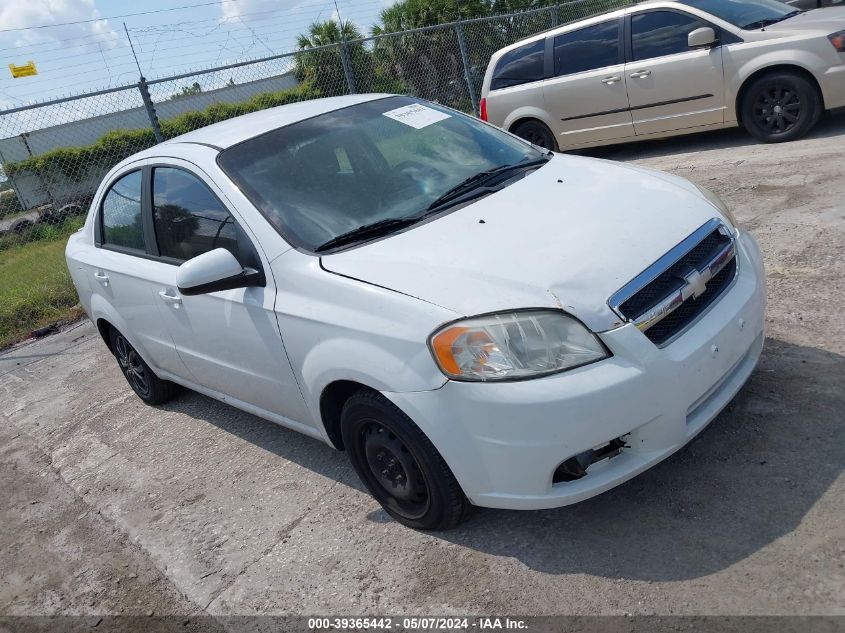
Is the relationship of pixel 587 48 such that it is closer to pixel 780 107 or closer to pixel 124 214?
pixel 780 107

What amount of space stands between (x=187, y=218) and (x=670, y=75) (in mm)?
5970

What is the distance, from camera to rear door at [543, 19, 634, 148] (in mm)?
8625

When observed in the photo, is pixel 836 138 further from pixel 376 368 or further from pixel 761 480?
pixel 376 368

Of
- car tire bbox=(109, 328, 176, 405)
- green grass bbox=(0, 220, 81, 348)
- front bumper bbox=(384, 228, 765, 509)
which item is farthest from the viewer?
green grass bbox=(0, 220, 81, 348)

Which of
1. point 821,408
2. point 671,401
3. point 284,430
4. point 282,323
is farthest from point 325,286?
point 821,408

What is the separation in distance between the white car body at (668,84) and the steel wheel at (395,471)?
6287mm

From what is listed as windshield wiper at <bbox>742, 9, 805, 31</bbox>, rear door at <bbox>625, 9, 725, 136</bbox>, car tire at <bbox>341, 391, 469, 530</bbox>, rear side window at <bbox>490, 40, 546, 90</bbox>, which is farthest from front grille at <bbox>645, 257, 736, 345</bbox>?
rear side window at <bbox>490, 40, 546, 90</bbox>

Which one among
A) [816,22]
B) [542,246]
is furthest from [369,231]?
[816,22]

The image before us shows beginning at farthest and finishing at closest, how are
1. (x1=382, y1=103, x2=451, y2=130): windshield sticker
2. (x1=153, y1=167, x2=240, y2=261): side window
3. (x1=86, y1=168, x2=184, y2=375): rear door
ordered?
(x1=86, y1=168, x2=184, y2=375): rear door
(x1=382, y1=103, x2=451, y2=130): windshield sticker
(x1=153, y1=167, x2=240, y2=261): side window

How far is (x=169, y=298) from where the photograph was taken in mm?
4145

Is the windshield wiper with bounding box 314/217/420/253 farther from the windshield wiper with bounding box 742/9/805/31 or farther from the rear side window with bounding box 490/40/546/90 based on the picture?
the rear side window with bounding box 490/40/546/90

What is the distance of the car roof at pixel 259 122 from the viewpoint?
4043 millimetres

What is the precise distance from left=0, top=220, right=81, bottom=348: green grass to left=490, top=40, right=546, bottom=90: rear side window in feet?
18.3

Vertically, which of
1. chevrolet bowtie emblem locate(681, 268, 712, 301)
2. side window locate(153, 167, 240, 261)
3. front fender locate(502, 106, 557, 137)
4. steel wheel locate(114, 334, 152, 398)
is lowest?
Answer: steel wheel locate(114, 334, 152, 398)
